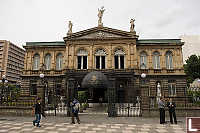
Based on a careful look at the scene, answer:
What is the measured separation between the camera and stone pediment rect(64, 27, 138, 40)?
30.9 m

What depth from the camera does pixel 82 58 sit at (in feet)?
103

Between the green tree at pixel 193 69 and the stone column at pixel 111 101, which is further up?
the green tree at pixel 193 69

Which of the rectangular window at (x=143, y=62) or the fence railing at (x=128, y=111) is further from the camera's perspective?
the rectangular window at (x=143, y=62)

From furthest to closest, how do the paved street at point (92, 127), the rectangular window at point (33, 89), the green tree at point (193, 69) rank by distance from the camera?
the green tree at point (193, 69) → the rectangular window at point (33, 89) → the paved street at point (92, 127)

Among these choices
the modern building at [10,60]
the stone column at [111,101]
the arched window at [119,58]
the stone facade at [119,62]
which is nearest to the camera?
the stone column at [111,101]

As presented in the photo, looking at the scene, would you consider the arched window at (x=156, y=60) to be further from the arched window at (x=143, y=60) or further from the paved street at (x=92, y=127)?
the paved street at (x=92, y=127)

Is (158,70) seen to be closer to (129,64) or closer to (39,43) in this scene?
(129,64)

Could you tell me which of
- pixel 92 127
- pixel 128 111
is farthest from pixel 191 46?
pixel 92 127

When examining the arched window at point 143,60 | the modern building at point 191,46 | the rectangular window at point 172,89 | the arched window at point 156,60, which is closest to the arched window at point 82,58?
the arched window at point 143,60

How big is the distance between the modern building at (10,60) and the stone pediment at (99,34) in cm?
5882

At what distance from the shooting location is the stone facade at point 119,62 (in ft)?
96.7

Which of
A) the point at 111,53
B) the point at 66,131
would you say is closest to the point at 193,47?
the point at 111,53

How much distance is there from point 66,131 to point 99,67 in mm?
21323

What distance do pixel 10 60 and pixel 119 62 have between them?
7629 cm
